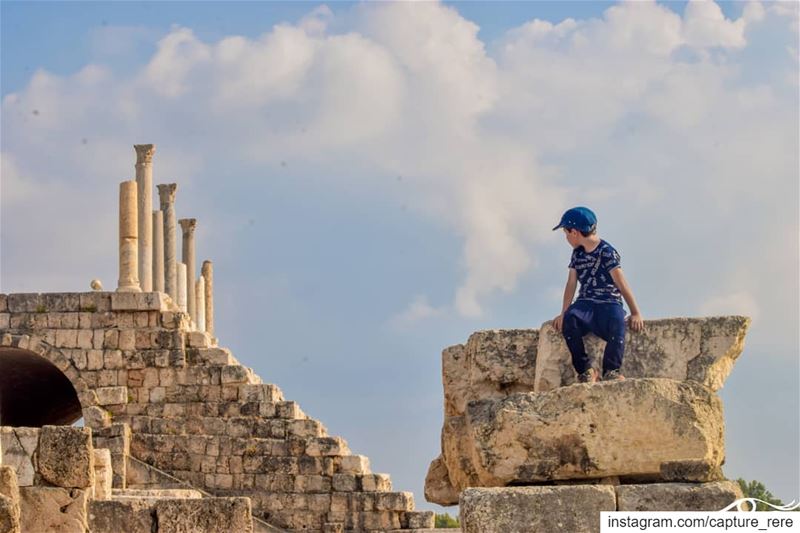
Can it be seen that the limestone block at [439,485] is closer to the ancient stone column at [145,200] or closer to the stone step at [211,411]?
the stone step at [211,411]

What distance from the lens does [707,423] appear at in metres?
7.45

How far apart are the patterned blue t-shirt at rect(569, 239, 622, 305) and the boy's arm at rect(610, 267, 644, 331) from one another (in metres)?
0.03

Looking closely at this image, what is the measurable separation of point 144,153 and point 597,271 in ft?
62.5

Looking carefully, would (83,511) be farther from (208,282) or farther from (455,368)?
(208,282)

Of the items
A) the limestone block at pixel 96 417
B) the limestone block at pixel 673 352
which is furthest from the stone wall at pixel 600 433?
the limestone block at pixel 96 417

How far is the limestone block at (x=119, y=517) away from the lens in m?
10.6

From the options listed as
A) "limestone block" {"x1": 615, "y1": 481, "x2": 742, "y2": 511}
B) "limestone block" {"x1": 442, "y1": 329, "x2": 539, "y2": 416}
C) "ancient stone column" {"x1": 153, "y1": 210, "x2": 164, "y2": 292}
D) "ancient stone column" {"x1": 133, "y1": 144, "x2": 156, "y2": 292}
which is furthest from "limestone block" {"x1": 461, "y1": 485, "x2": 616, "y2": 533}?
"ancient stone column" {"x1": 153, "y1": 210, "x2": 164, "y2": 292}

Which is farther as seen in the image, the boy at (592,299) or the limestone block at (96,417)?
the limestone block at (96,417)

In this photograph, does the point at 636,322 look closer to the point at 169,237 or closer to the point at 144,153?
the point at 144,153

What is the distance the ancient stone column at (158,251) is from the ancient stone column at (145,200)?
493 cm

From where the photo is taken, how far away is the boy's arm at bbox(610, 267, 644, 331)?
838 centimetres

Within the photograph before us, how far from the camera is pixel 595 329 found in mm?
8359

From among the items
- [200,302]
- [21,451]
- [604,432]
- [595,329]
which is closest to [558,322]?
[595,329]

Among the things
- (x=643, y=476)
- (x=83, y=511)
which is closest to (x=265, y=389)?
(x=83, y=511)
